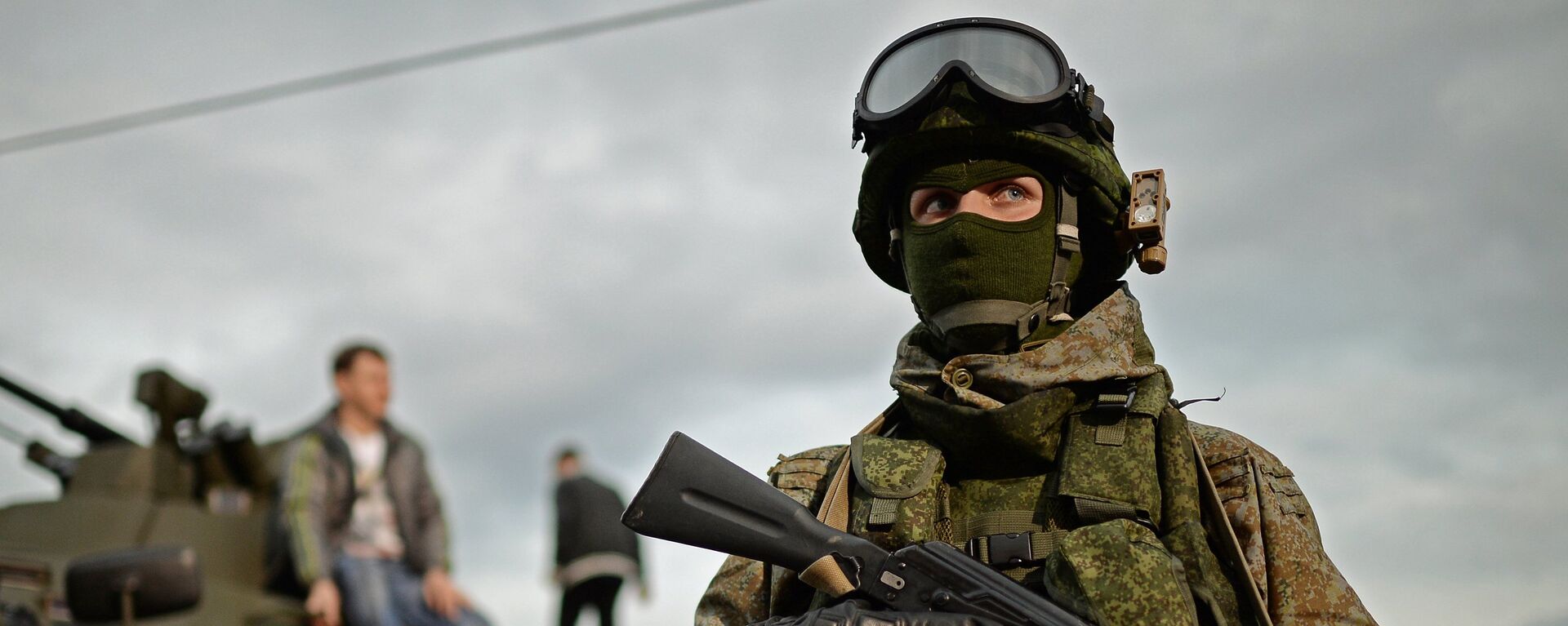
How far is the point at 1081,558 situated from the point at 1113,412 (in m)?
0.39

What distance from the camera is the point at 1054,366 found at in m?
2.70

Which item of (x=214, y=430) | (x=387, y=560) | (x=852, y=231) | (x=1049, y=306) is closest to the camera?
(x=1049, y=306)

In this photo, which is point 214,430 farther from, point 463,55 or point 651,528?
point 651,528

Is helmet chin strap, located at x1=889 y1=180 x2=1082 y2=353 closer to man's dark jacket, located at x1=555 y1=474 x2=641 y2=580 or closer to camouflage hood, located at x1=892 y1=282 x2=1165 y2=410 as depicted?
camouflage hood, located at x1=892 y1=282 x2=1165 y2=410

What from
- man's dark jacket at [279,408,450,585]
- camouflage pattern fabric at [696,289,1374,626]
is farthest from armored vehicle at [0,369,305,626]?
camouflage pattern fabric at [696,289,1374,626]


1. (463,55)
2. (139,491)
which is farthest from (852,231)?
(139,491)

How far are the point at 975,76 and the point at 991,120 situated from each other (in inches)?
4.3

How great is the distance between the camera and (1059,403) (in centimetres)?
270

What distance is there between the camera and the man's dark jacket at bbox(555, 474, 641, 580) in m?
8.11

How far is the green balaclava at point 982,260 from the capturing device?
2.82 m

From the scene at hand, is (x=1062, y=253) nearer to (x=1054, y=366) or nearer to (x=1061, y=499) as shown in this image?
(x=1054, y=366)

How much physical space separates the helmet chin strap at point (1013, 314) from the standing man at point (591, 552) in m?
5.54

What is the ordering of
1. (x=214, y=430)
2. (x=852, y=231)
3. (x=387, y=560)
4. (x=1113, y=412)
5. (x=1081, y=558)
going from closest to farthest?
1. (x=1081, y=558)
2. (x=1113, y=412)
3. (x=852, y=231)
4. (x=387, y=560)
5. (x=214, y=430)

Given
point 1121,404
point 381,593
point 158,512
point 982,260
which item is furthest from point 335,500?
point 1121,404
